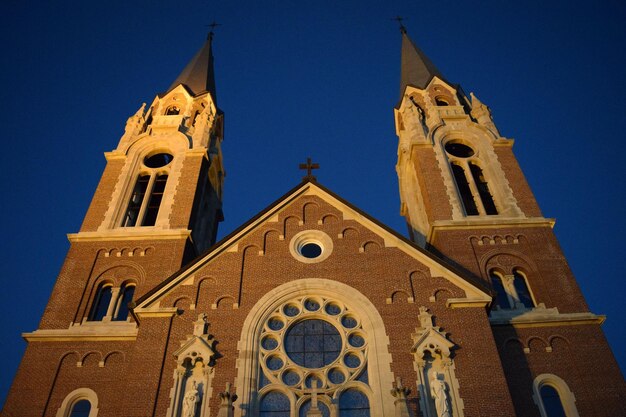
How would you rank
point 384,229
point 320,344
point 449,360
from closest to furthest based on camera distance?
point 449,360 → point 320,344 → point 384,229

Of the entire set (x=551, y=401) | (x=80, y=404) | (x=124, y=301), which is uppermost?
(x=124, y=301)

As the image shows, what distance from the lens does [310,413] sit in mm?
15422

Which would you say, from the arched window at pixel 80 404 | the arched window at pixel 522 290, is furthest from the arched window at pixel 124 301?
the arched window at pixel 522 290

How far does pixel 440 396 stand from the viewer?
15438mm

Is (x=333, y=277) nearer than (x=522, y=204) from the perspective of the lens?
Yes

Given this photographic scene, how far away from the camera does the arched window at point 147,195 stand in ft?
84.9

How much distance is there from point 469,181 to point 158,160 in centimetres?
1548

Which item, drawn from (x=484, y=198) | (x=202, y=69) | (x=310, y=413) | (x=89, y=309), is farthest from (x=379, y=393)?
(x=202, y=69)

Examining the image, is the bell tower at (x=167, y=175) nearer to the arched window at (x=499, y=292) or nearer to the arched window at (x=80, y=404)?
the arched window at (x=80, y=404)

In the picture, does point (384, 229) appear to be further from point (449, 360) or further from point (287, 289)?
point (449, 360)

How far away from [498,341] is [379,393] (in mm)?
5123

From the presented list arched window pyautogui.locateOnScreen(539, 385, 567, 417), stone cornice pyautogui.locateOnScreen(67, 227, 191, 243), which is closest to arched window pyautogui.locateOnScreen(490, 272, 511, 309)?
arched window pyautogui.locateOnScreen(539, 385, 567, 417)

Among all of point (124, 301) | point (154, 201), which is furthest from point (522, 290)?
point (154, 201)

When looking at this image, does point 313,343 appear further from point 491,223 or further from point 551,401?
point 491,223
